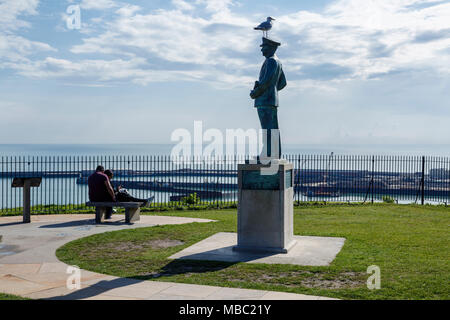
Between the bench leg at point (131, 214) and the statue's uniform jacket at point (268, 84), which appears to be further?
the bench leg at point (131, 214)

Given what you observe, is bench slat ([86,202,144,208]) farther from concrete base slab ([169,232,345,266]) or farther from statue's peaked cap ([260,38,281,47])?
statue's peaked cap ([260,38,281,47])

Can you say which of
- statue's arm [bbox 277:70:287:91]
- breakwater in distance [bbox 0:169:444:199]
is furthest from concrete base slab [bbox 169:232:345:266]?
breakwater in distance [bbox 0:169:444:199]

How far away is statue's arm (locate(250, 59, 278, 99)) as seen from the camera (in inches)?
362

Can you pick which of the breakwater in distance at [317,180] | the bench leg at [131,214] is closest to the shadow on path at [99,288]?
the bench leg at [131,214]

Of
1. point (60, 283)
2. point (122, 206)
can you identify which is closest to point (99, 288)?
point (60, 283)

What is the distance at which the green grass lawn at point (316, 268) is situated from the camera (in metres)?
6.54

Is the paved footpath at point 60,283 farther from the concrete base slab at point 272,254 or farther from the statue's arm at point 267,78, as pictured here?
the statue's arm at point 267,78

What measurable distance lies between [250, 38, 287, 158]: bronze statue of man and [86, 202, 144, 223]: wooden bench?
4932 mm

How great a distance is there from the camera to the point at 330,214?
1567cm
